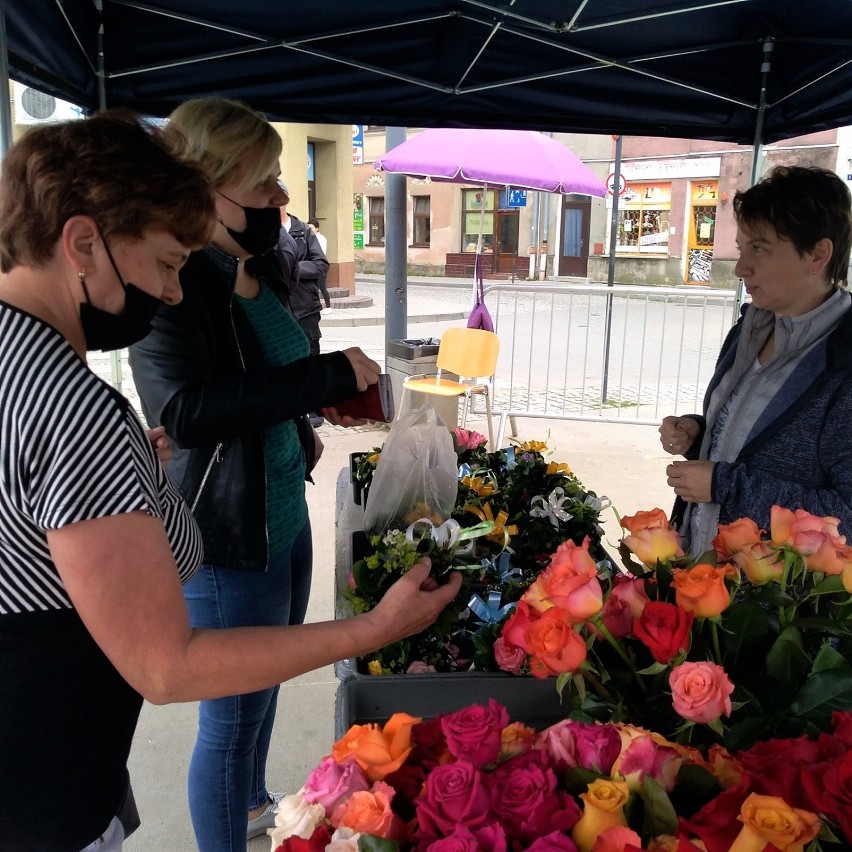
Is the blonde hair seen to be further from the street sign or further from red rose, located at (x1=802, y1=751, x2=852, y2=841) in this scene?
the street sign

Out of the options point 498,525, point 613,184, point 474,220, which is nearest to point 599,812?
point 498,525

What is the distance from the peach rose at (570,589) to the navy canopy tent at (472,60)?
7.05 feet

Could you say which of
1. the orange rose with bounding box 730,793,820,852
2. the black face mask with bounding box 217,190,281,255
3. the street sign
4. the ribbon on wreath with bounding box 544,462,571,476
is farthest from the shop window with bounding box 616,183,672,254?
the orange rose with bounding box 730,793,820,852

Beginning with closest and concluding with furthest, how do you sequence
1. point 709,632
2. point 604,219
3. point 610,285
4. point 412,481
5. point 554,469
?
point 709,632 → point 412,481 → point 554,469 → point 610,285 → point 604,219

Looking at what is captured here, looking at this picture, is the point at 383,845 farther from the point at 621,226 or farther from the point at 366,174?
the point at 366,174

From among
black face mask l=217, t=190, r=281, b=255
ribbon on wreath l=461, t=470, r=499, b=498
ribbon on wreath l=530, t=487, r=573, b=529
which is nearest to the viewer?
black face mask l=217, t=190, r=281, b=255

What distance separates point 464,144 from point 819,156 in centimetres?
1509

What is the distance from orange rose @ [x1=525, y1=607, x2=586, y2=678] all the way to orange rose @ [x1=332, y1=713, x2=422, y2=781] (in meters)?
0.16

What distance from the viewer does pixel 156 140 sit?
1.07 metres

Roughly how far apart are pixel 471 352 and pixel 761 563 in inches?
178

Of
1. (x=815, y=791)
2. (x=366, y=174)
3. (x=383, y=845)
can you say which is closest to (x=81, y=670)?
(x=383, y=845)

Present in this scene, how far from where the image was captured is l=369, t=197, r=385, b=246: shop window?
2900cm

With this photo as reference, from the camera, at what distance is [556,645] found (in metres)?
0.87

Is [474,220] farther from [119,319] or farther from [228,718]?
[119,319]
